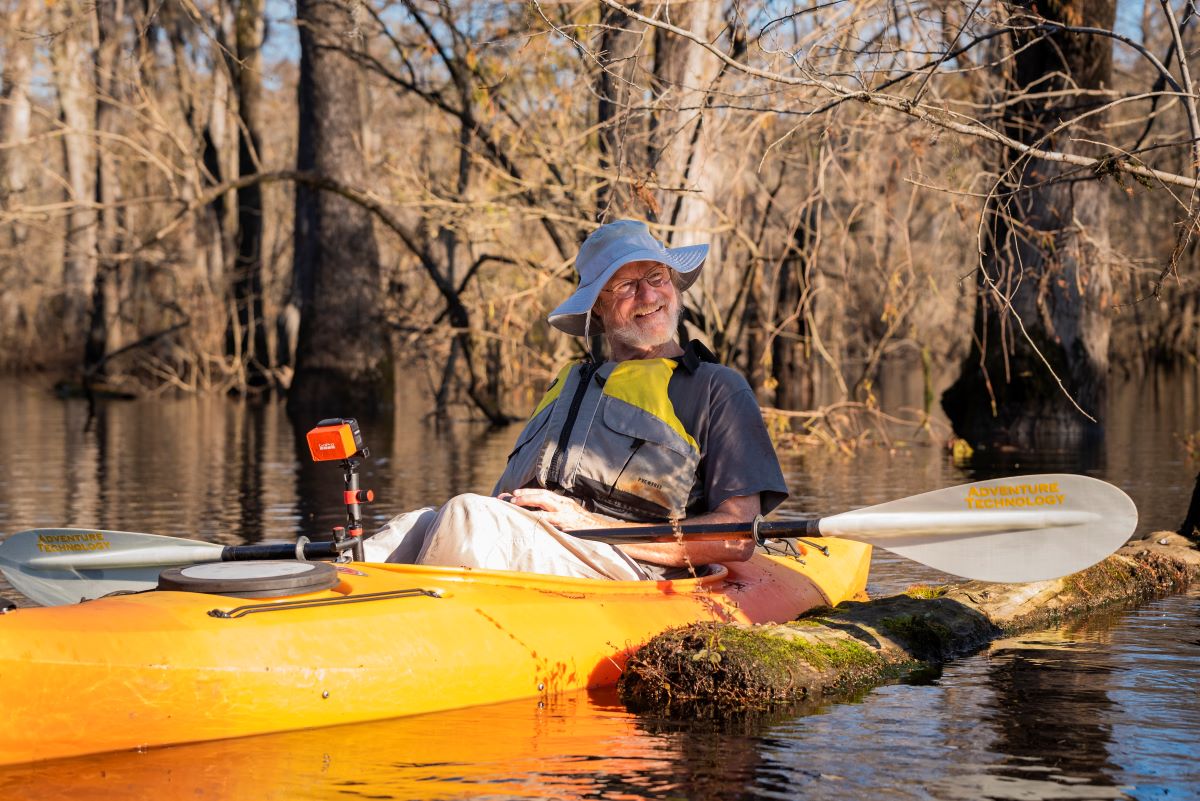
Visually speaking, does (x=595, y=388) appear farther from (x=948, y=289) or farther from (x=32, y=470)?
(x=948, y=289)

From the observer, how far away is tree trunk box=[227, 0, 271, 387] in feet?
74.8

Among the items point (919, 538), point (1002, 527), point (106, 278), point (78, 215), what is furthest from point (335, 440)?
point (78, 215)

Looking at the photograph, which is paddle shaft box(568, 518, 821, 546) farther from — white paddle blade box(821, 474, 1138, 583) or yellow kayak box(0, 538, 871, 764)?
white paddle blade box(821, 474, 1138, 583)

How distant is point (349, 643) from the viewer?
4.27 metres

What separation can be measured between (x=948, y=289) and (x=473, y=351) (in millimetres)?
8769

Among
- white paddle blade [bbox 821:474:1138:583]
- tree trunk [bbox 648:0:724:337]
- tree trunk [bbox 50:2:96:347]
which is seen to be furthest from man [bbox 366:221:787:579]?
tree trunk [bbox 50:2:96:347]

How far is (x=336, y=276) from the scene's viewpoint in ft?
62.4

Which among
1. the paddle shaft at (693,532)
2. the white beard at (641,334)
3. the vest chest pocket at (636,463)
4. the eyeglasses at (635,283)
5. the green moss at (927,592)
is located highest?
the eyeglasses at (635,283)

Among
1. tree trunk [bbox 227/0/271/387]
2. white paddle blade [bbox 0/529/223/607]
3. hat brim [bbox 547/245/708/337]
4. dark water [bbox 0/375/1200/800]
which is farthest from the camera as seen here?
tree trunk [bbox 227/0/271/387]

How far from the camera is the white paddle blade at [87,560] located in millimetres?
5203

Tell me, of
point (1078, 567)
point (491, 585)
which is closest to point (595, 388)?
point (491, 585)

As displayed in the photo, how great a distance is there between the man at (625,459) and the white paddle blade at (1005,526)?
0.39 meters

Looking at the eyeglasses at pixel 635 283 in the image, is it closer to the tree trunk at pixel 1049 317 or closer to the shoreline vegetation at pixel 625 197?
the shoreline vegetation at pixel 625 197

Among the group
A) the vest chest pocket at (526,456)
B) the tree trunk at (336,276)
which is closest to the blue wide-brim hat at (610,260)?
the vest chest pocket at (526,456)
